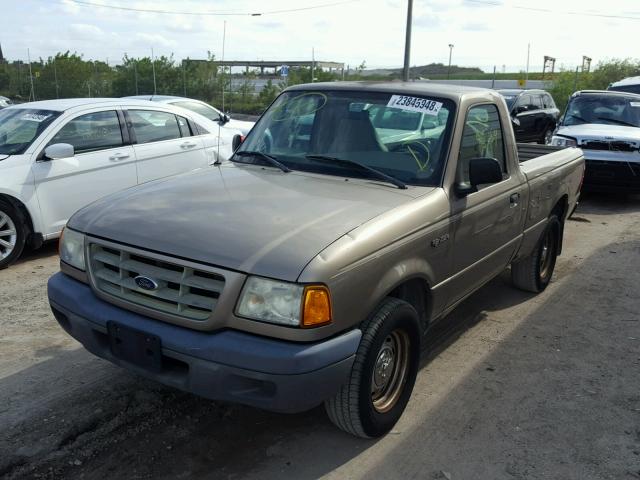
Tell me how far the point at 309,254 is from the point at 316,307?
0.78 feet

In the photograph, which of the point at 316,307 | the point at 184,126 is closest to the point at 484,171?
the point at 316,307

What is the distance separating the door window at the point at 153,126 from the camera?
23.5ft

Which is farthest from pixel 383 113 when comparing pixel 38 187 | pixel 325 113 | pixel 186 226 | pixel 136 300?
pixel 38 187

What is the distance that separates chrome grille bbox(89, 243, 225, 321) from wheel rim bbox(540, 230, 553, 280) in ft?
12.8

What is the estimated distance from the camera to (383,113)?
13.0ft

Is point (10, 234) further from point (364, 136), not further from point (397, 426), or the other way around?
point (397, 426)

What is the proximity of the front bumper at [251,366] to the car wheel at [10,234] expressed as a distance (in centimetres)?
378

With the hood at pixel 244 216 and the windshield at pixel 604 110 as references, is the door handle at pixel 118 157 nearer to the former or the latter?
the hood at pixel 244 216

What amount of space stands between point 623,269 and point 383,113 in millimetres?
4121

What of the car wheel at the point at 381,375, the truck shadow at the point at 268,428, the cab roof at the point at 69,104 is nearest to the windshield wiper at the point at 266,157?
the car wheel at the point at 381,375

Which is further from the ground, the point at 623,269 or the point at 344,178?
the point at 344,178

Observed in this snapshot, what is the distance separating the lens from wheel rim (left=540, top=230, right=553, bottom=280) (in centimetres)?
576

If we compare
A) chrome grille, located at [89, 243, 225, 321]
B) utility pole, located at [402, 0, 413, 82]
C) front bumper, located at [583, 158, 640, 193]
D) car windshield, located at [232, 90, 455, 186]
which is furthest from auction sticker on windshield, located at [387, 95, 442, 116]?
utility pole, located at [402, 0, 413, 82]

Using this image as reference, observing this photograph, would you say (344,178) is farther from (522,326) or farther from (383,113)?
(522,326)
